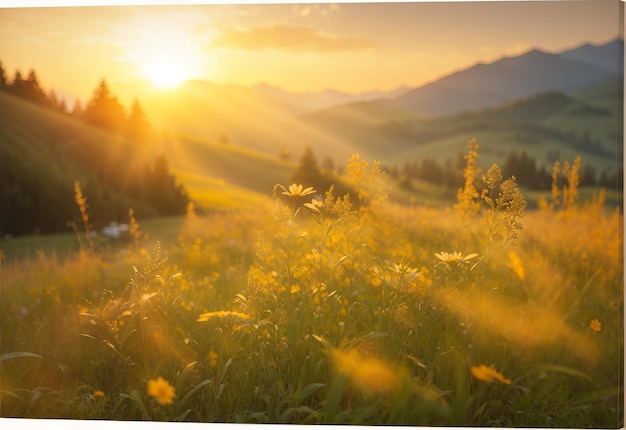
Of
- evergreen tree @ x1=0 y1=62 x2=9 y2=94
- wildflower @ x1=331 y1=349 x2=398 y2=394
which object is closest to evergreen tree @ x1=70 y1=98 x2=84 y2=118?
evergreen tree @ x1=0 y1=62 x2=9 y2=94

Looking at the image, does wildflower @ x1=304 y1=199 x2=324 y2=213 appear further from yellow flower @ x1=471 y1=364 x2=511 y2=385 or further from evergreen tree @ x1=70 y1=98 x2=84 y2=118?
evergreen tree @ x1=70 y1=98 x2=84 y2=118

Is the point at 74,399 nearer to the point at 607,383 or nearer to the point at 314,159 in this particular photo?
the point at 314,159

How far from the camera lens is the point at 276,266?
15.0 ft

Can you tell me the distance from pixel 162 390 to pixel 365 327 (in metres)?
1.53

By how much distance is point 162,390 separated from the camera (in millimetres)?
3648

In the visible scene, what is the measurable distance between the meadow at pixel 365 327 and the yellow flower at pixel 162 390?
0.6 inches

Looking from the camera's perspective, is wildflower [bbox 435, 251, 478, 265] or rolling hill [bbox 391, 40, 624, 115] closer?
wildflower [bbox 435, 251, 478, 265]

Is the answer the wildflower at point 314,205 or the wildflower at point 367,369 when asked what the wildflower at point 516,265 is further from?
the wildflower at point 314,205

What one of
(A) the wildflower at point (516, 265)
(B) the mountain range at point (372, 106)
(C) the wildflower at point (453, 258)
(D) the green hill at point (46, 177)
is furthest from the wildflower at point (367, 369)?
(D) the green hill at point (46, 177)

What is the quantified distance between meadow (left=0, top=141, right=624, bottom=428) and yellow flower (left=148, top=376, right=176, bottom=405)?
0.02 m

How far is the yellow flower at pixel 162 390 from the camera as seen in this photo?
3.62 m

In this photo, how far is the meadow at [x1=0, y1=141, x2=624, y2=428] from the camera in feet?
12.3

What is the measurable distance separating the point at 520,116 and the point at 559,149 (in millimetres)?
514

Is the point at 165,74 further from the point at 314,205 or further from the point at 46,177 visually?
the point at 314,205
